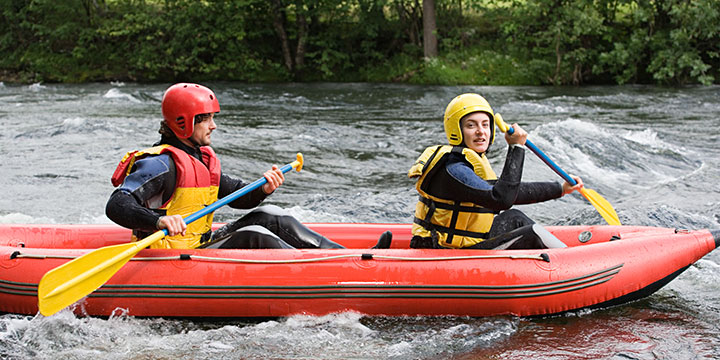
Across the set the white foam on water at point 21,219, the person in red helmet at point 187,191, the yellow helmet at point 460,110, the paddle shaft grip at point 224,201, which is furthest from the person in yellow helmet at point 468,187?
the white foam on water at point 21,219

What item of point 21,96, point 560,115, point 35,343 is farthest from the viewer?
point 21,96

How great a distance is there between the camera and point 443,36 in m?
19.5

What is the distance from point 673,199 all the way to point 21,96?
1313 centimetres

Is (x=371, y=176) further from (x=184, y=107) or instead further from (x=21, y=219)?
(x=184, y=107)

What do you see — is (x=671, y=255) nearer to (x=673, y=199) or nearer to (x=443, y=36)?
(x=673, y=199)

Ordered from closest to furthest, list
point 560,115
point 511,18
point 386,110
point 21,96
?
point 560,115 < point 386,110 < point 21,96 < point 511,18

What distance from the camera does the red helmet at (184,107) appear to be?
158 inches

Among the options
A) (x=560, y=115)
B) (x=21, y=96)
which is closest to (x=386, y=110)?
(x=560, y=115)

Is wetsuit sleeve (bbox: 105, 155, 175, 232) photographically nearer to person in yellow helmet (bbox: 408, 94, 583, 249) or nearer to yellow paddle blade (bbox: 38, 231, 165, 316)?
yellow paddle blade (bbox: 38, 231, 165, 316)

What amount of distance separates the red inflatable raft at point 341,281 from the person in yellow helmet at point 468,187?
144 millimetres

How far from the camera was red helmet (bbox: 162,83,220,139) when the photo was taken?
4023 millimetres

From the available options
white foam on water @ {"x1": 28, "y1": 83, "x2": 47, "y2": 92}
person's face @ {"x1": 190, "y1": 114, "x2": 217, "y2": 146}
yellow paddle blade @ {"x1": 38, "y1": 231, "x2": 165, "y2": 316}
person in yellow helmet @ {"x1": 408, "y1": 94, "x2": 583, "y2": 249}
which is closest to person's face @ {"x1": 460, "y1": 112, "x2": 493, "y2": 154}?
person in yellow helmet @ {"x1": 408, "y1": 94, "x2": 583, "y2": 249}

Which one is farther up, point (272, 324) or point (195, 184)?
point (195, 184)

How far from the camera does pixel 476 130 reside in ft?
13.5
